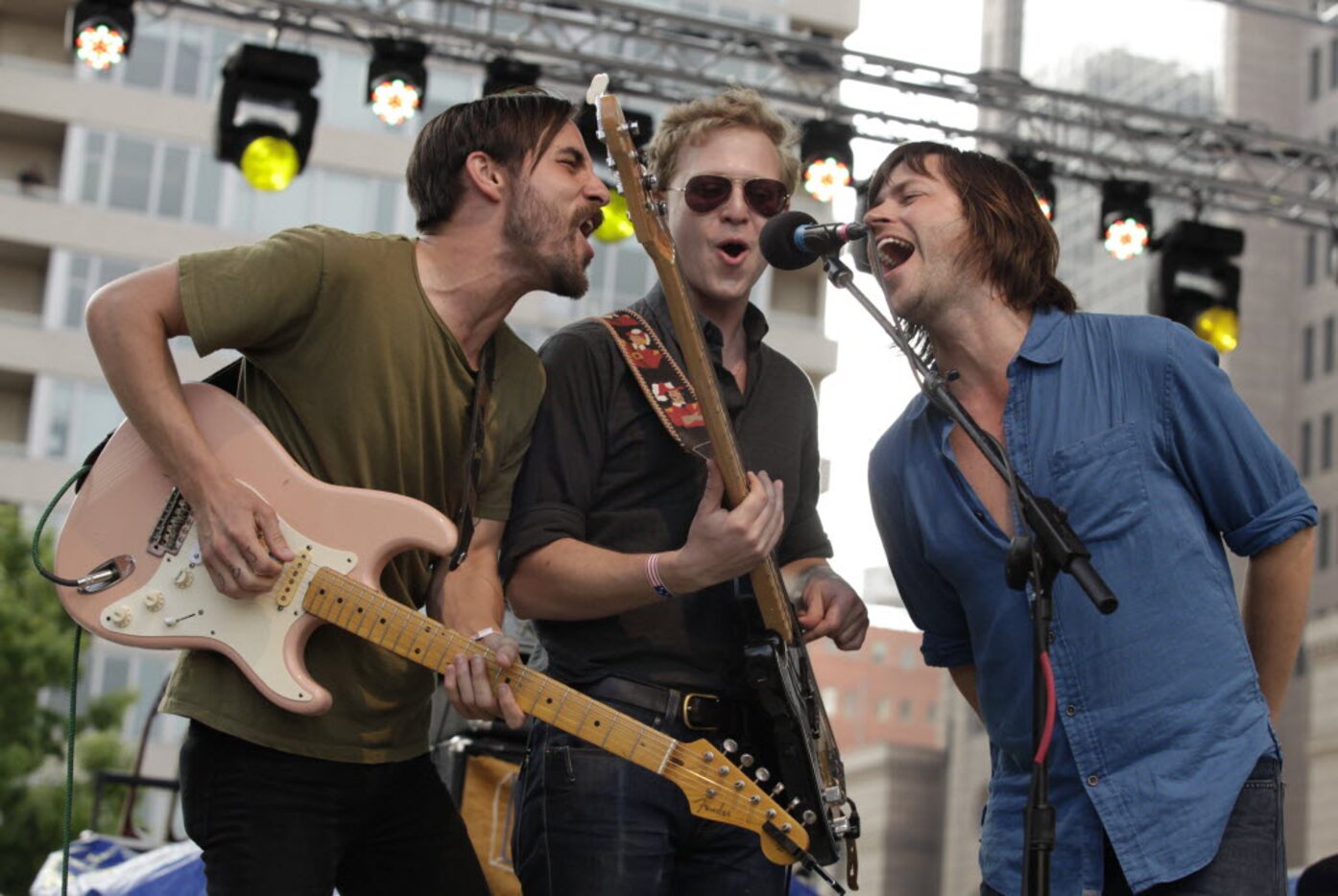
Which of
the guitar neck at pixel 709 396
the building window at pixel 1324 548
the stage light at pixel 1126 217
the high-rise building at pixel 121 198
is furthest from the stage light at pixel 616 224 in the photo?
the building window at pixel 1324 548

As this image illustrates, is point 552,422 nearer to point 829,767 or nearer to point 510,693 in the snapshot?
point 510,693

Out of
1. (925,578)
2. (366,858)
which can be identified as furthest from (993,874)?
(366,858)

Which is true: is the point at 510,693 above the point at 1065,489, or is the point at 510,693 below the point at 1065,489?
below


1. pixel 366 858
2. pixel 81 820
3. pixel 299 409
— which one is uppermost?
pixel 299 409

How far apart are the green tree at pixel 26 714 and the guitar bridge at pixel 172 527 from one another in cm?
2089

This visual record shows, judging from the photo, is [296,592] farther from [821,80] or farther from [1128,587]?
[821,80]

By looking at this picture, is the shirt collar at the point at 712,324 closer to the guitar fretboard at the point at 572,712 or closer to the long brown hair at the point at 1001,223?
the long brown hair at the point at 1001,223

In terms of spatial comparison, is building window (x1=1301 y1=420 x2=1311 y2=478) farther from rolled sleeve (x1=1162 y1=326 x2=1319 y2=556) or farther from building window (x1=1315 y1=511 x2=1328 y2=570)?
rolled sleeve (x1=1162 y1=326 x2=1319 y2=556)

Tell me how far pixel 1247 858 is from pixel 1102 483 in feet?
2.59

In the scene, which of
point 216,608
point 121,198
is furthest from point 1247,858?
point 121,198

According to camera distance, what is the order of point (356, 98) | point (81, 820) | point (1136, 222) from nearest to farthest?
point (1136, 222)
point (81, 820)
point (356, 98)

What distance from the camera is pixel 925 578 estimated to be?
4098 millimetres

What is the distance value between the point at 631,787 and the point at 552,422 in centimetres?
86

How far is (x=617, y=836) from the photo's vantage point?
3.78 m
